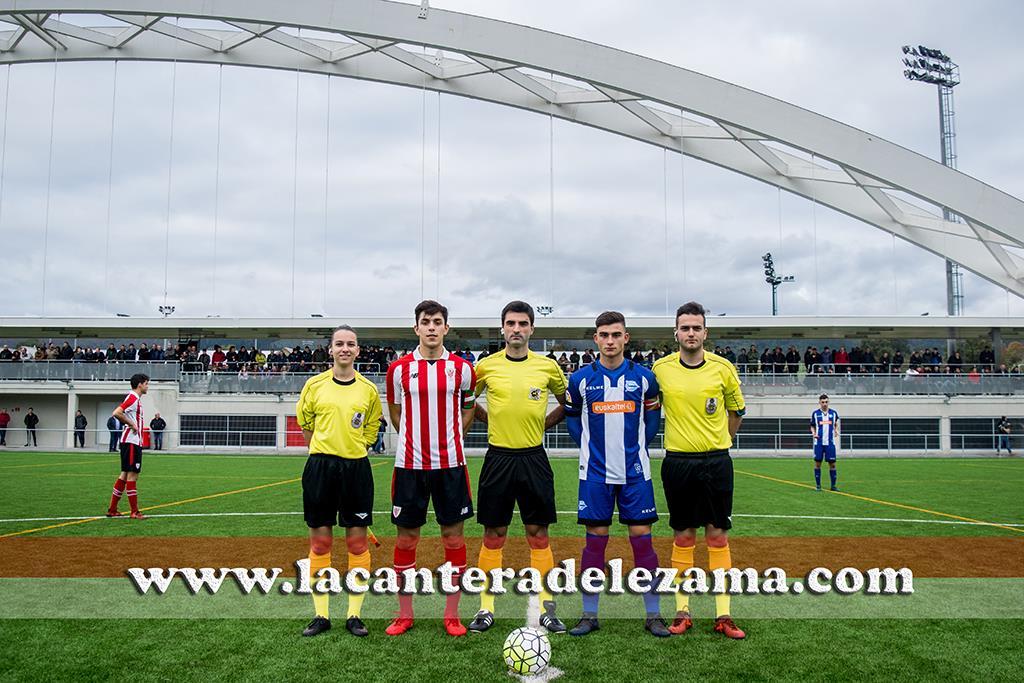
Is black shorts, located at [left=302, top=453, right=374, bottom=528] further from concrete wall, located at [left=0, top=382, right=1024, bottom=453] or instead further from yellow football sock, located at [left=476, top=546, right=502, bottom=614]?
concrete wall, located at [left=0, top=382, right=1024, bottom=453]

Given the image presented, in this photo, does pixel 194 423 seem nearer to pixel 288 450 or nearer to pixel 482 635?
pixel 288 450

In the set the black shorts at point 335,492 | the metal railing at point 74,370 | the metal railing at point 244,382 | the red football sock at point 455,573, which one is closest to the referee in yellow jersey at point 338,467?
the black shorts at point 335,492

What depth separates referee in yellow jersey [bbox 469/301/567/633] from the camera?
4965 millimetres

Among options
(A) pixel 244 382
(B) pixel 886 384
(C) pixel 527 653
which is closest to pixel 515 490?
(C) pixel 527 653

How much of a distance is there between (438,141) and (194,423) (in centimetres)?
2004

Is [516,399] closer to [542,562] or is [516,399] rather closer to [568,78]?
[542,562]

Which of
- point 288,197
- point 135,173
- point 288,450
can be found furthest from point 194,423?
point 135,173

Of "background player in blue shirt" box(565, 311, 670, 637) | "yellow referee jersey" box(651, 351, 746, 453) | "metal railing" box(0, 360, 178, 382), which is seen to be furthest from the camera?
"metal railing" box(0, 360, 178, 382)

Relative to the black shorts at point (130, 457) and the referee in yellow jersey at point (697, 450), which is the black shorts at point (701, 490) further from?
the black shorts at point (130, 457)

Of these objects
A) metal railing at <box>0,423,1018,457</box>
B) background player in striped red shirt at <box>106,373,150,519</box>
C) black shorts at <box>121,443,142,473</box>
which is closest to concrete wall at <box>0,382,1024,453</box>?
metal railing at <box>0,423,1018,457</box>

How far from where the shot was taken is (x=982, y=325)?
34.4m

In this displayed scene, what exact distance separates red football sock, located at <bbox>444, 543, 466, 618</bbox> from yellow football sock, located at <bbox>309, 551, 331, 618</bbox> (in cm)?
84

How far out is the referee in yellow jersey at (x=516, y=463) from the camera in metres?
4.96

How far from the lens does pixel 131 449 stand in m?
9.95
